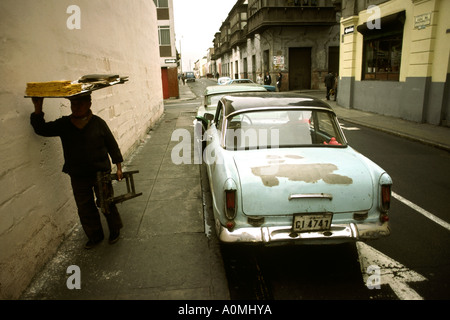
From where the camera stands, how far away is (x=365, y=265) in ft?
11.1

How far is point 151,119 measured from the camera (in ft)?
40.6

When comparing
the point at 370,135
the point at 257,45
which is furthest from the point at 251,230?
the point at 257,45

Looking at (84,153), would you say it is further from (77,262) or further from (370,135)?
(370,135)

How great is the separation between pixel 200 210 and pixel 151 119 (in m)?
8.37

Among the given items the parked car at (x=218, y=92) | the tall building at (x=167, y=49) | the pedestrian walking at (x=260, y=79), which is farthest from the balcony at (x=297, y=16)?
the parked car at (x=218, y=92)

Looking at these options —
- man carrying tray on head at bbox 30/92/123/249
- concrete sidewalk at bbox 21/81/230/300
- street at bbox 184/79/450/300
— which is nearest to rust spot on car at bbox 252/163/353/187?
street at bbox 184/79/450/300

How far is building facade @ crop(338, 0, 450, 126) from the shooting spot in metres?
10.2

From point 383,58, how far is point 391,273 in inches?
497

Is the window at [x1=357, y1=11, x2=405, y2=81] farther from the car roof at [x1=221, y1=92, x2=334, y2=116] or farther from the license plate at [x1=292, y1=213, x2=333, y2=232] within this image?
the license plate at [x1=292, y1=213, x2=333, y2=232]

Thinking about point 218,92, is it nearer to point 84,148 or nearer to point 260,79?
point 84,148

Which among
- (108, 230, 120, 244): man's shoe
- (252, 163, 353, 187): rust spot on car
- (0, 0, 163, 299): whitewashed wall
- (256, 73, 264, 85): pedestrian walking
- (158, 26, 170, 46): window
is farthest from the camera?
(256, 73, 264, 85): pedestrian walking

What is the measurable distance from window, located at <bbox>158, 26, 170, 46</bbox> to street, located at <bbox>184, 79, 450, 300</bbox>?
25.2 meters

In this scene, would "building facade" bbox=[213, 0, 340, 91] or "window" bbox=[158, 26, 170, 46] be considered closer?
"building facade" bbox=[213, 0, 340, 91]

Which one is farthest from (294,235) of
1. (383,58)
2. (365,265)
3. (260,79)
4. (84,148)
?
(260,79)
